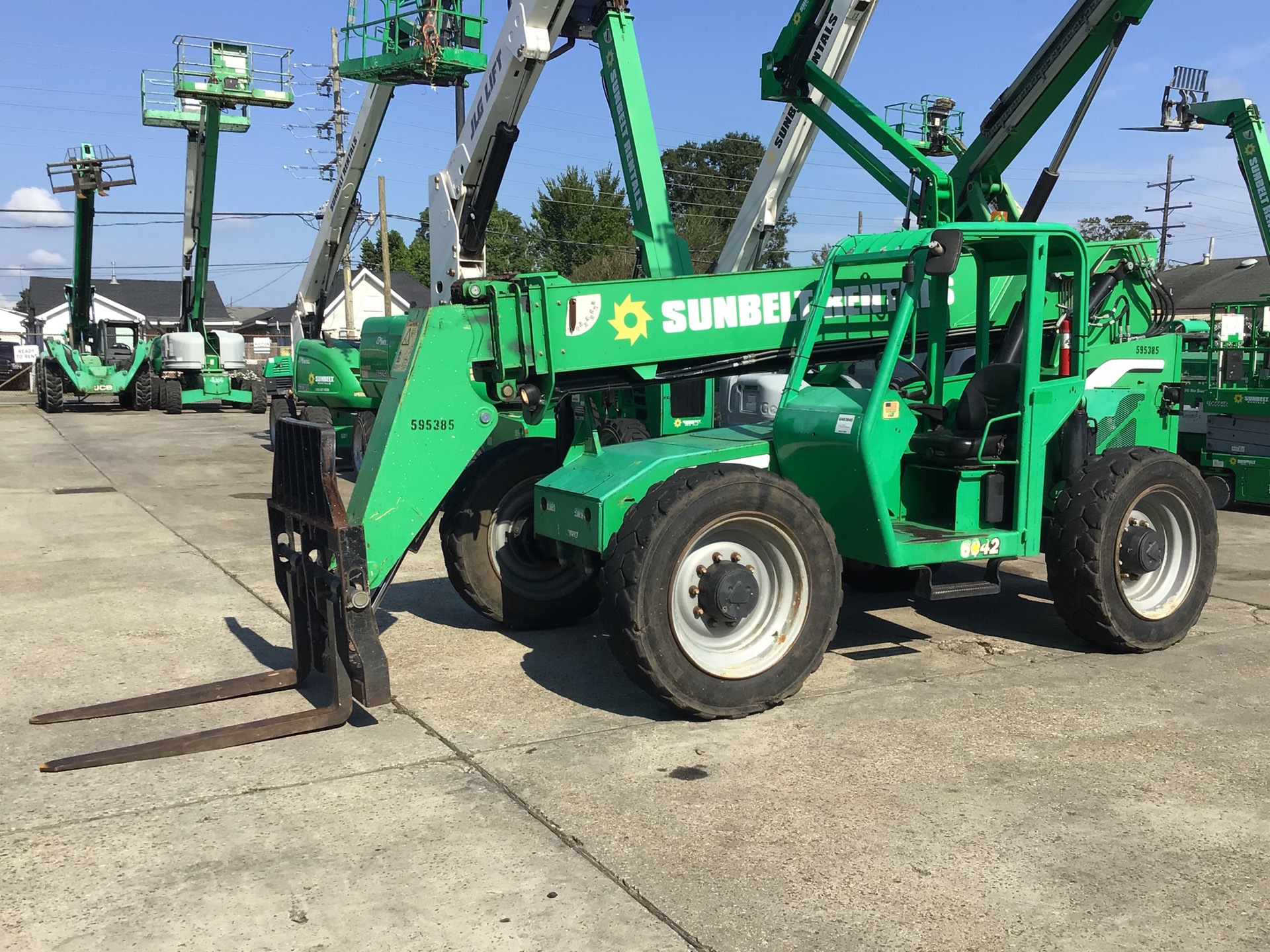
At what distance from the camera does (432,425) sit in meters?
5.91

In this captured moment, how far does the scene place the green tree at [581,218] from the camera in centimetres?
5291

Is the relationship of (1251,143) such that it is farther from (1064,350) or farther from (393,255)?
(393,255)

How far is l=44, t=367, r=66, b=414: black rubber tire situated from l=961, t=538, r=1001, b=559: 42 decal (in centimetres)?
2933

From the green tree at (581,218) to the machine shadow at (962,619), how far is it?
150 ft

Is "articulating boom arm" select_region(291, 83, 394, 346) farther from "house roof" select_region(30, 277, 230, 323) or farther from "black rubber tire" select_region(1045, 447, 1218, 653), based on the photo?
"house roof" select_region(30, 277, 230, 323)

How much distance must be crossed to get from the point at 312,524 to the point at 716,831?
2.48 meters

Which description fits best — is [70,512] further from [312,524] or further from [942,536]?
[942,536]

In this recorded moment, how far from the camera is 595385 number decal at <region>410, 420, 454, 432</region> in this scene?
19.2 ft

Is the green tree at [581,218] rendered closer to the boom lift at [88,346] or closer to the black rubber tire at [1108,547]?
the boom lift at [88,346]

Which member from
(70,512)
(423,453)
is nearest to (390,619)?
(423,453)

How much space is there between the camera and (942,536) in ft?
19.9

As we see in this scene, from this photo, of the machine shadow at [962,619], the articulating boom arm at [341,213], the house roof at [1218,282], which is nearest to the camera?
the machine shadow at [962,619]

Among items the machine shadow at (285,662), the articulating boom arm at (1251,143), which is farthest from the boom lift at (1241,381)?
the machine shadow at (285,662)

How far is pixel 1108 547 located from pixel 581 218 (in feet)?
159
